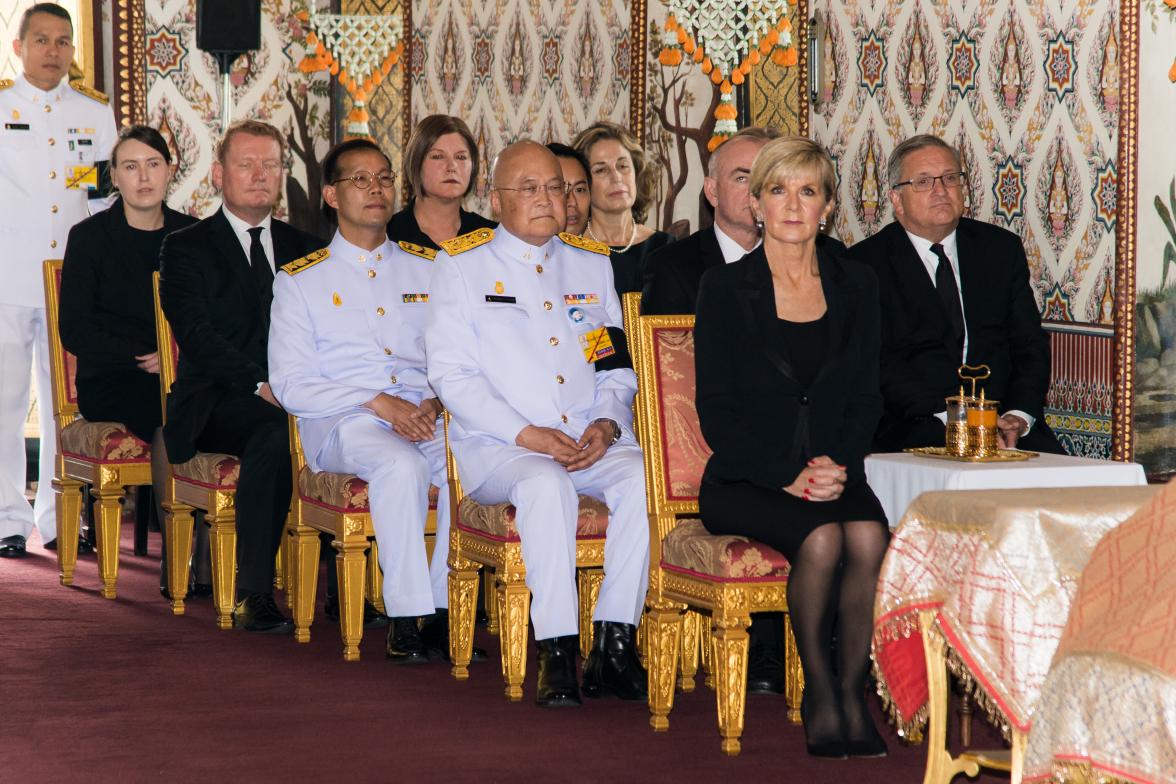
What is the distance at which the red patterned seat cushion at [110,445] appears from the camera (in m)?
5.57

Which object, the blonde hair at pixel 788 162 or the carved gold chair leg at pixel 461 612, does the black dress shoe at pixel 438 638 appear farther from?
the blonde hair at pixel 788 162

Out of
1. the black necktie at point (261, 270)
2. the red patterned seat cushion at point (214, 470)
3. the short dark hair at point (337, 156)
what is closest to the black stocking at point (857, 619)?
the short dark hair at point (337, 156)

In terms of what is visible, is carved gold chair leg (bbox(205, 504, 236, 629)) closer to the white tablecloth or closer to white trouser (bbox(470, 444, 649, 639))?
white trouser (bbox(470, 444, 649, 639))

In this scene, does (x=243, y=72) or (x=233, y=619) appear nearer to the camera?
(x=233, y=619)

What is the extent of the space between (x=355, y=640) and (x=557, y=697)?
A: 0.78 metres

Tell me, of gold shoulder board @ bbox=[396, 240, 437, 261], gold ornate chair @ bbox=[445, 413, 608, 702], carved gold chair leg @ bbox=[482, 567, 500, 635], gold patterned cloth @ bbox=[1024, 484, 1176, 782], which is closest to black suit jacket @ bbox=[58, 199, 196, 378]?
gold shoulder board @ bbox=[396, 240, 437, 261]

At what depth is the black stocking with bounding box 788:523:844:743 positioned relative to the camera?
3.62 metres

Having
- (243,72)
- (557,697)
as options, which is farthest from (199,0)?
(557,697)

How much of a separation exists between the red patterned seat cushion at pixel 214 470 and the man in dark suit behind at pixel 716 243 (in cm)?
146

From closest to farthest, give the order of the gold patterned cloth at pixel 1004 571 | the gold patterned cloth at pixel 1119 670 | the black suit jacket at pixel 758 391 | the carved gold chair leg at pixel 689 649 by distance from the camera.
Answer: the gold patterned cloth at pixel 1119 670 < the gold patterned cloth at pixel 1004 571 < the black suit jacket at pixel 758 391 < the carved gold chair leg at pixel 689 649

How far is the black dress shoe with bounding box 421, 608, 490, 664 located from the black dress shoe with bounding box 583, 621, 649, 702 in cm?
52

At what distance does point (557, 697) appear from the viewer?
13.5 feet

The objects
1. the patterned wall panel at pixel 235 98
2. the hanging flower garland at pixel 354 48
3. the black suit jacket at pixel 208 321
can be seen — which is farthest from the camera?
the hanging flower garland at pixel 354 48

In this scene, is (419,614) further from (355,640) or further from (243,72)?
(243,72)
